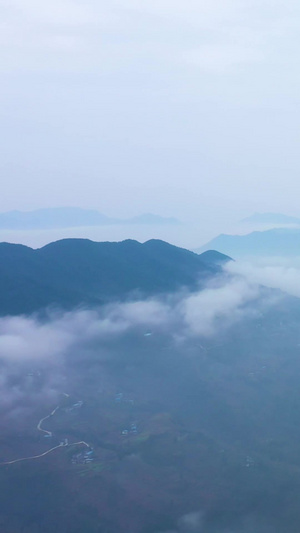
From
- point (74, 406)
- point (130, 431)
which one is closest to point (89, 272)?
point (74, 406)

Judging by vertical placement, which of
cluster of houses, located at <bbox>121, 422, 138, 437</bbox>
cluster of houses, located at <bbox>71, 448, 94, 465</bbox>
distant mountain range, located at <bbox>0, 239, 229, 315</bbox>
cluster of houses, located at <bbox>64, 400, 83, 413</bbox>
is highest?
distant mountain range, located at <bbox>0, 239, 229, 315</bbox>

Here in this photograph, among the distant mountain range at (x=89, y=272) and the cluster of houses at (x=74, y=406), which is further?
the distant mountain range at (x=89, y=272)

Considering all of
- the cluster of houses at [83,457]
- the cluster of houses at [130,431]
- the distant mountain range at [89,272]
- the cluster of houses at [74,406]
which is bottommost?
the cluster of houses at [83,457]

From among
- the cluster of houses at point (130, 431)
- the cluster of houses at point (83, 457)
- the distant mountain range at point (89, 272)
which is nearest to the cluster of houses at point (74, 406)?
the cluster of houses at point (130, 431)

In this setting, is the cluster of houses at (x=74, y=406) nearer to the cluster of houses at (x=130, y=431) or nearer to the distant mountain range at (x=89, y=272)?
the cluster of houses at (x=130, y=431)

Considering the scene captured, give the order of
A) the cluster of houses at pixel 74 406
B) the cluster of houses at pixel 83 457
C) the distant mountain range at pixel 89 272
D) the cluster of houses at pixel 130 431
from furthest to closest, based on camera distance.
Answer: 1. the distant mountain range at pixel 89 272
2. the cluster of houses at pixel 74 406
3. the cluster of houses at pixel 130 431
4. the cluster of houses at pixel 83 457

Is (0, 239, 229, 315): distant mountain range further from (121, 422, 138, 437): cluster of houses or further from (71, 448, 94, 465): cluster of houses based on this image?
(71, 448, 94, 465): cluster of houses

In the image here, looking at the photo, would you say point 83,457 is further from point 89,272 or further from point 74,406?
point 89,272

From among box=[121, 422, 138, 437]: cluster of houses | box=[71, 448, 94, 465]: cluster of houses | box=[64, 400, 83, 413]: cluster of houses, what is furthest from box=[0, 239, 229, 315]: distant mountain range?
box=[71, 448, 94, 465]: cluster of houses

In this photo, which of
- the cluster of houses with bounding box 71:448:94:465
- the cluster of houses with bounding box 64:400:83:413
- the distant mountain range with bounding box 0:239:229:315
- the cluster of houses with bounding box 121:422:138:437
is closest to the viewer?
the cluster of houses with bounding box 71:448:94:465
